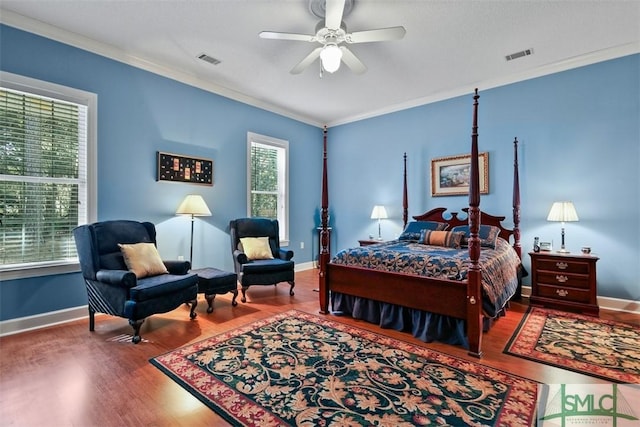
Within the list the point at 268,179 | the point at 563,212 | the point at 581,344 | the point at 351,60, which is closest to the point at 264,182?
the point at 268,179

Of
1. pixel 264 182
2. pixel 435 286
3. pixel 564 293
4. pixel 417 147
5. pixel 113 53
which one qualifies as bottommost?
pixel 564 293

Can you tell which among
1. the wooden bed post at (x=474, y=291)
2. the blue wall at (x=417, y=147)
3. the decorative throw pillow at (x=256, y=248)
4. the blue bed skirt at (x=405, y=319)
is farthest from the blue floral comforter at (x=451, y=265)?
the decorative throw pillow at (x=256, y=248)

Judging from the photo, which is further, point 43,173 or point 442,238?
point 442,238

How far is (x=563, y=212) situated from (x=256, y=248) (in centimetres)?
388

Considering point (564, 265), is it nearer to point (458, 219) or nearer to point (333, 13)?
point (458, 219)

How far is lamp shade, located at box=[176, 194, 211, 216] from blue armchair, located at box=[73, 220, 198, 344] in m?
0.60

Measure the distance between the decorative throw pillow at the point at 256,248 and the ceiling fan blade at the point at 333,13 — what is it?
290cm

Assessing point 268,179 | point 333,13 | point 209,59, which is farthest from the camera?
point 268,179

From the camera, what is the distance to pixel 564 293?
352 centimetres

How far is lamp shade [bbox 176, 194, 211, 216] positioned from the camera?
12.7 ft

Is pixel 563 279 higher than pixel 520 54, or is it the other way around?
pixel 520 54

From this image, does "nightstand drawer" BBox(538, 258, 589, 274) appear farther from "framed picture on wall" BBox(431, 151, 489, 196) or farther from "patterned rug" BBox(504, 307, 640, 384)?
"framed picture on wall" BBox(431, 151, 489, 196)

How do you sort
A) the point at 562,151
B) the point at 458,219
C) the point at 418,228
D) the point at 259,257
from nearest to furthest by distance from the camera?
the point at 562,151, the point at 259,257, the point at 418,228, the point at 458,219

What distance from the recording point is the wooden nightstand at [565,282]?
3.37m
